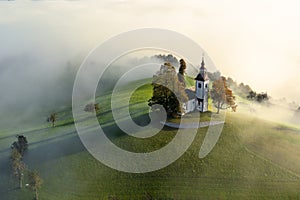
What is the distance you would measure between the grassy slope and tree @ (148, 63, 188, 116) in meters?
6.62

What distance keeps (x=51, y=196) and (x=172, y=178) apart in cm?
2755

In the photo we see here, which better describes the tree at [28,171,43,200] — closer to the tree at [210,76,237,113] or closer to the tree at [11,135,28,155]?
the tree at [11,135,28,155]

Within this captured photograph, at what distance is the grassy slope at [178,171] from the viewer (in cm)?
7681

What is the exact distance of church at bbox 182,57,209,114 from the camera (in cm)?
9475

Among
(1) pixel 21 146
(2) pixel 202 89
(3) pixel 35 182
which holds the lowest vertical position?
(3) pixel 35 182

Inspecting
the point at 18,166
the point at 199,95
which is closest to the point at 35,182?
the point at 18,166

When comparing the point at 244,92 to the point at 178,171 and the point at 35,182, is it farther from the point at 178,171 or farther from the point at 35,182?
the point at 35,182

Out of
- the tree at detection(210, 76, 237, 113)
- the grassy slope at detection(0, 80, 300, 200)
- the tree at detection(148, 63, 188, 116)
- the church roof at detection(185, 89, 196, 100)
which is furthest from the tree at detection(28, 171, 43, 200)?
the tree at detection(210, 76, 237, 113)

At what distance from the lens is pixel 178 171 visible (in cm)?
8056

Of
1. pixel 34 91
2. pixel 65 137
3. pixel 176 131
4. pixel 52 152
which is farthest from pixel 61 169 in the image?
pixel 34 91

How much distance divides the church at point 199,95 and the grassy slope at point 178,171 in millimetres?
7700

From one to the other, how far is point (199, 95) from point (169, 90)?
31.1 ft

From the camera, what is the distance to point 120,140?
89.9 meters

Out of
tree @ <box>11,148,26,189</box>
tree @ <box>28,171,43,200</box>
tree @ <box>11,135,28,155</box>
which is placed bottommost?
tree @ <box>28,171,43,200</box>
